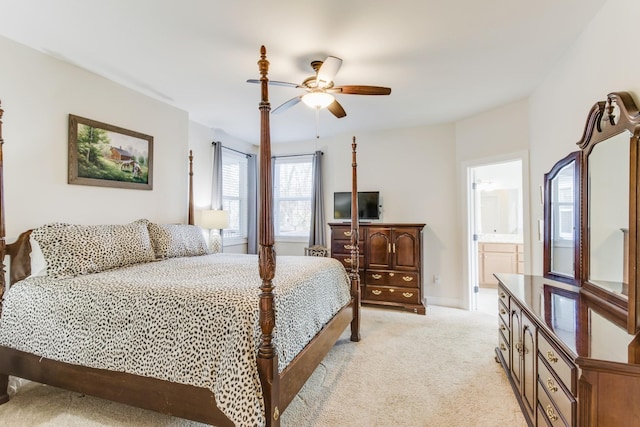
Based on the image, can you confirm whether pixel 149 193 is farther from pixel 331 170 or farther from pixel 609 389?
pixel 609 389

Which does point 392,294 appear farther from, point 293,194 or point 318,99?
point 318,99

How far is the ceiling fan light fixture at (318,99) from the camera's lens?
265 centimetres

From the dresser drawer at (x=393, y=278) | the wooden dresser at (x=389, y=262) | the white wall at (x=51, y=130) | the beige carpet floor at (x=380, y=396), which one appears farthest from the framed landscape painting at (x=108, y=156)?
the dresser drawer at (x=393, y=278)

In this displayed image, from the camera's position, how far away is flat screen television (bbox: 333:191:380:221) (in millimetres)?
4836

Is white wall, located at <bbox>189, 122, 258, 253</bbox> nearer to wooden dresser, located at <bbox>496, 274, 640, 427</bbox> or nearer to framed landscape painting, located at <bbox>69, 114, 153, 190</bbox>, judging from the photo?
framed landscape painting, located at <bbox>69, 114, 153, 190</bbox>

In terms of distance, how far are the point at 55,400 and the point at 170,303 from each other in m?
1.37

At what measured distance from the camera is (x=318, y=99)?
2.71m

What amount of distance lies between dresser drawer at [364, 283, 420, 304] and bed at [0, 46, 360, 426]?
2.04 metres

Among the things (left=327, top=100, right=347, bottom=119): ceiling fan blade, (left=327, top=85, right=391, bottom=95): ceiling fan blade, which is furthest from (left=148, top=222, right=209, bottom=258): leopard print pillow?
(left=327, top=85, right=391, bottom=95): ceiling fan blade

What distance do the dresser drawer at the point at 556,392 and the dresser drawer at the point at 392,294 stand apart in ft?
8.67

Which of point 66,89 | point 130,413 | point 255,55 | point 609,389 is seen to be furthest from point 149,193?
point 609,389

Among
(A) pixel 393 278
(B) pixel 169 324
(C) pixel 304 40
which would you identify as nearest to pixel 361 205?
(A) pixel 393 278

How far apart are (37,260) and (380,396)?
110 inches

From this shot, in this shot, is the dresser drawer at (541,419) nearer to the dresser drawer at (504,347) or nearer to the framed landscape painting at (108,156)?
the dresser drawer at (504,347)
